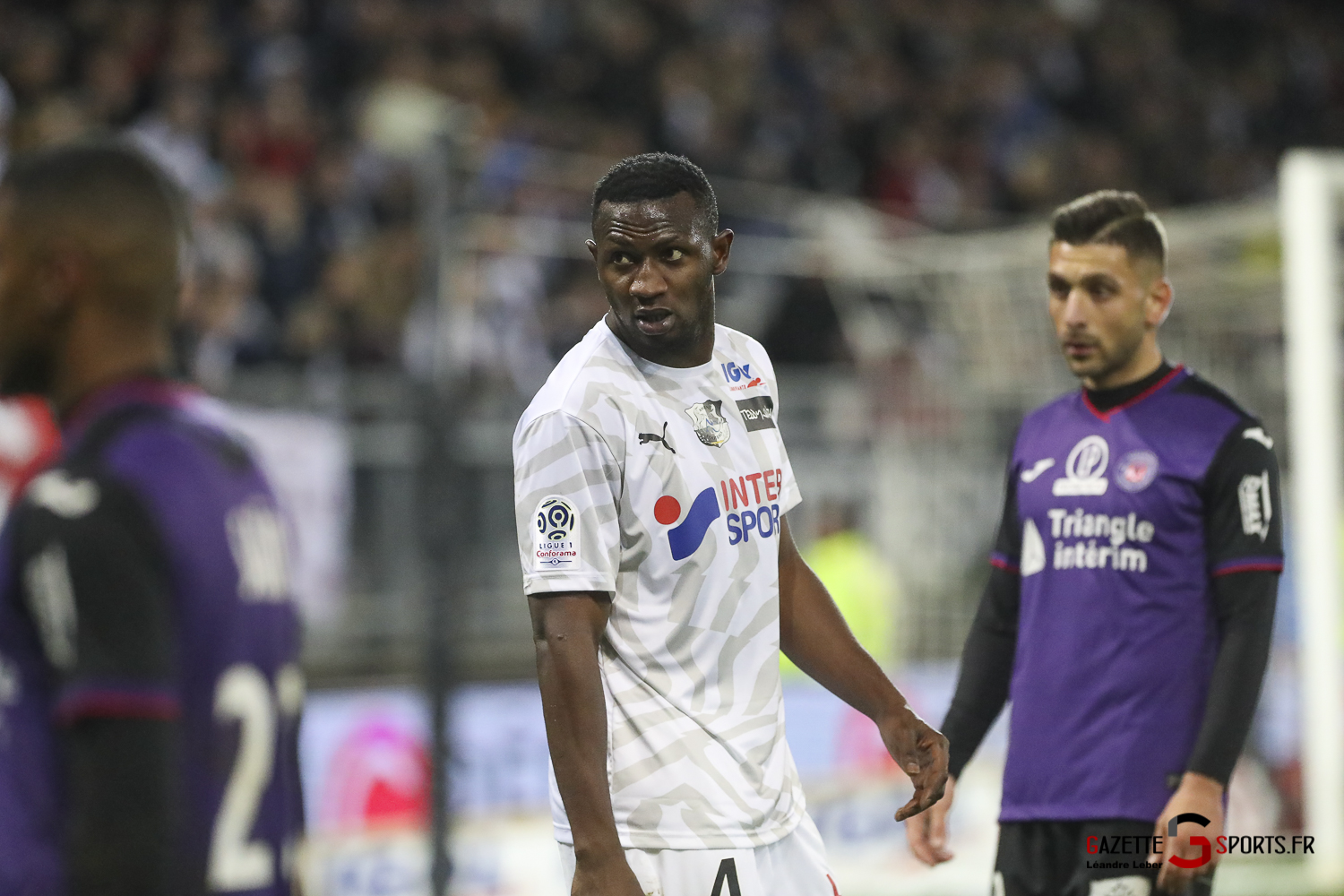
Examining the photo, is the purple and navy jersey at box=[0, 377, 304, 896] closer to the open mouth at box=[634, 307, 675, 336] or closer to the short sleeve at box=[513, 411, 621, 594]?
the short sleeve at box=[513, 411, 621, 594]

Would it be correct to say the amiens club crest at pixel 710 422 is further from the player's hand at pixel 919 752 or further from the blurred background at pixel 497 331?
the blurred background at pixel 497 331

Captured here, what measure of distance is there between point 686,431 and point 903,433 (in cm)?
688

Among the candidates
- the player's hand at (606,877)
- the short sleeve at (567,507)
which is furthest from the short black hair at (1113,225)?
the player's hand at (606,877)

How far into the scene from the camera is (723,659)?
318 centimetres

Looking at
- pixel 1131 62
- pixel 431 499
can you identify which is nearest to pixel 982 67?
pixel 1131 62

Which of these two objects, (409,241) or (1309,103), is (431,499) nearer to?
(409,241)

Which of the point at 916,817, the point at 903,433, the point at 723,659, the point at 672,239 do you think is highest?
the point at 903,433

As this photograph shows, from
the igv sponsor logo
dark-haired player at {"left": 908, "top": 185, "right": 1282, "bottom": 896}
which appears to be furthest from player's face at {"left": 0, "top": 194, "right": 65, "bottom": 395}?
dark-haired player at {"left": 908, "top": 185, "right": 1282, "bottom": 896}

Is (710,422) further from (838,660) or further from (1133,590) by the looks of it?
(1133,590)

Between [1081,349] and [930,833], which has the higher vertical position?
[1081,349]

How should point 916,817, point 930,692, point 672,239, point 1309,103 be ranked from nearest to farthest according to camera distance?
point 672,239 < point 916,817 < point 930,692 < point 1309,103

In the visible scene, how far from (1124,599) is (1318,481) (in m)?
5.16

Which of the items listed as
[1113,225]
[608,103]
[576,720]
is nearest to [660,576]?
[576,720]

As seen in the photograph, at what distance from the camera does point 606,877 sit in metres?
2.90
